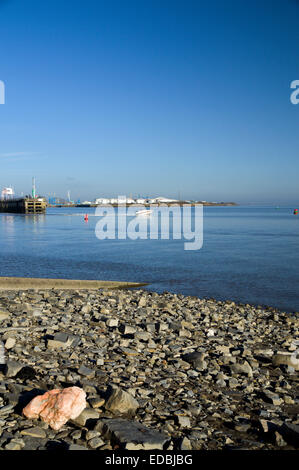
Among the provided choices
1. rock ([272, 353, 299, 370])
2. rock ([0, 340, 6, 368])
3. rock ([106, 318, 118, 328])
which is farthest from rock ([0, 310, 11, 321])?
rock ([272, 353, 299, 370])

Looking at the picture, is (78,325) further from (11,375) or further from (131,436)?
(131,436)

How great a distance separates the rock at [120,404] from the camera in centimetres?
464

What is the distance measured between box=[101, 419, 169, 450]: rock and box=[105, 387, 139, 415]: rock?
290 mm

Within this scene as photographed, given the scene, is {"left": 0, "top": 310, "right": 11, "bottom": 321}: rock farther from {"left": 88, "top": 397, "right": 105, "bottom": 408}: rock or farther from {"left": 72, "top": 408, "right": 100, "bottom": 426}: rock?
{"left": 72, "top": 408, "right": 100, "bottom": 426}: rock

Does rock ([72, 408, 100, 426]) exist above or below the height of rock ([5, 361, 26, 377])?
below

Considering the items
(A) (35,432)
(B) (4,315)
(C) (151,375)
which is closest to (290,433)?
(C) (151,375)

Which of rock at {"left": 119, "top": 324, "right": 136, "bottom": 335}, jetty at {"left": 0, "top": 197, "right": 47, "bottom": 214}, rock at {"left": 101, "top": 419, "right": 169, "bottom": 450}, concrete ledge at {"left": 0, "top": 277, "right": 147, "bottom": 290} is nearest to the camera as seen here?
rock at {"left": 101, "top": 419, "right": 169, "bottom": 450}

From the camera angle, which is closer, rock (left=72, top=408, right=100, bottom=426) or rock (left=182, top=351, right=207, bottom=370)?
rock (left=72, top=408, right=100, bottom=426)

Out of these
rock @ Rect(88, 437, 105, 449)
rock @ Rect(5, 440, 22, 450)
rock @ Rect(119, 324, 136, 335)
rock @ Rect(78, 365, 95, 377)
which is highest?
rock @ Rect(5, 440, 22, 450)

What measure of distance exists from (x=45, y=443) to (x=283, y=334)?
702 cm

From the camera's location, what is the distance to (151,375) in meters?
6.01

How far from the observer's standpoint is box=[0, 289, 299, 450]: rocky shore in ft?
13.8

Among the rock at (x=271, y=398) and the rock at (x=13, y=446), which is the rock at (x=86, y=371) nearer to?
the rock at (x=13, y=446)
